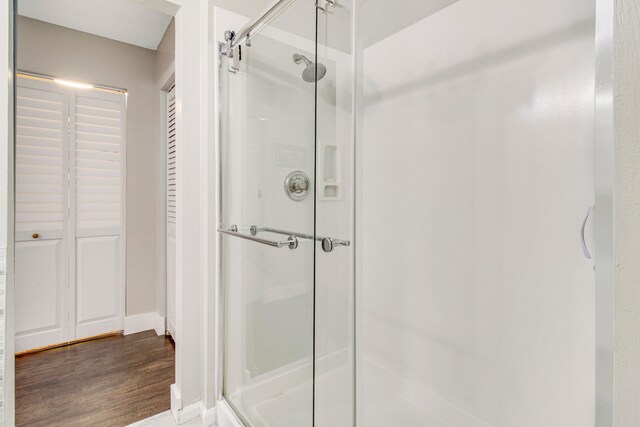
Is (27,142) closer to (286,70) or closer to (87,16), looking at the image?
(87,16)

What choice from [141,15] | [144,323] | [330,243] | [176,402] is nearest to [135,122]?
[141,15]

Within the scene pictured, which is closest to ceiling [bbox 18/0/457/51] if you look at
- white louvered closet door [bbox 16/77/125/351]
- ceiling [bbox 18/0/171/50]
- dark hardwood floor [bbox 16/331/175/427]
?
ceiling [bbox 18/0/171/50]

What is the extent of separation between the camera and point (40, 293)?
228 cm

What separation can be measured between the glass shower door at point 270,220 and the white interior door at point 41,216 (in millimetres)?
1620

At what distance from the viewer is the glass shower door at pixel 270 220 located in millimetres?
1097

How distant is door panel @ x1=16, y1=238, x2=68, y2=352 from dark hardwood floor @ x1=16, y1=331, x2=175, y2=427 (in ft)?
0.40

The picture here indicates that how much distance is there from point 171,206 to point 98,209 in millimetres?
552

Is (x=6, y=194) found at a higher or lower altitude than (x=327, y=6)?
lower

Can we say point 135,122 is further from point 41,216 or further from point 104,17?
point 41,216

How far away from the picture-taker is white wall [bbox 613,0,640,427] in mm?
374

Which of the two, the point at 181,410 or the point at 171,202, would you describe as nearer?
the point at 181,410

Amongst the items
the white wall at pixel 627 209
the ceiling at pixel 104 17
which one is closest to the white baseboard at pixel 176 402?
the white wall at pixel 627 209

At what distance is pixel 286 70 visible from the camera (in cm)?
120

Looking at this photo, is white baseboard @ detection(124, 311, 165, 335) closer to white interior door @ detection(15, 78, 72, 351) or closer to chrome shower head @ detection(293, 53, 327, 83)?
white interior door @ detection(15, 78, 72, 351)
